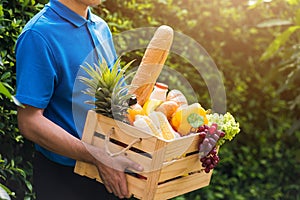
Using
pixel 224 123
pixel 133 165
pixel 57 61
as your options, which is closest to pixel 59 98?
pixel 57 61

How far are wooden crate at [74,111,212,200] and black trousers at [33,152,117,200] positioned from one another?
12 cm

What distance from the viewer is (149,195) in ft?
6.72

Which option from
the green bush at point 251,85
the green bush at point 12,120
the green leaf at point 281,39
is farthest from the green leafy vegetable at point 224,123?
the green bush at point 251,85

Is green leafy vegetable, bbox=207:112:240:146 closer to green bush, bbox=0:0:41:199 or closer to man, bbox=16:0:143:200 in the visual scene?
man, bbox=16:0:143:200

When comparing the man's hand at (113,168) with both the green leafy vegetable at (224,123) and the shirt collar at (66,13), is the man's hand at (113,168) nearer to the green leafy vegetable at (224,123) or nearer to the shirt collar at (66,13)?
the green leafy vegetable at (224,123)

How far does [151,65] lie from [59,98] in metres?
0.35

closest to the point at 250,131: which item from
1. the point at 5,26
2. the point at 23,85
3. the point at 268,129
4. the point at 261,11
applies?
the point at 268,129

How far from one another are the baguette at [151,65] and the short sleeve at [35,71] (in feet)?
0.98

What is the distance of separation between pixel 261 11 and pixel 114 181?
322 centimetres

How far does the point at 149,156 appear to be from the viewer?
A: 2006mm

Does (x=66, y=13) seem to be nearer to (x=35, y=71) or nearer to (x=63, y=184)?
(x=35, y=71)

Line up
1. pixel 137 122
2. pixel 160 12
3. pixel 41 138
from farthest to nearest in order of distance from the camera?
pixel 160 12 < pixel 41 138 < pixel 137 122

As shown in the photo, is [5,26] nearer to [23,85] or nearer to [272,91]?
[23,85]

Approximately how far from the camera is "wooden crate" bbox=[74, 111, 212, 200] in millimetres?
1995
